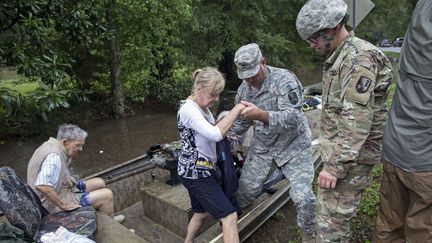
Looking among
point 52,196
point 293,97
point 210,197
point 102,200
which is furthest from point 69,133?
point 293,97

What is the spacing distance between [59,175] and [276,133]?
199 centimetres

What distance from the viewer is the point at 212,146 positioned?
2.80 m

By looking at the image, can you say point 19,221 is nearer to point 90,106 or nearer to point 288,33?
point 90,106

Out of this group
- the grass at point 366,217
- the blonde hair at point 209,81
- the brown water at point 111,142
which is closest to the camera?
the blonde hair at point 209,81

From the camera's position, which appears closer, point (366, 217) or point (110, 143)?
point (366, 217)

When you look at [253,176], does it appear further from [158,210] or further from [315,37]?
[315,37]

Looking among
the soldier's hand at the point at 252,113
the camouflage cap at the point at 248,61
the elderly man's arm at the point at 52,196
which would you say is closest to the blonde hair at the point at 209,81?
the soldier's hand at the point at 252,113

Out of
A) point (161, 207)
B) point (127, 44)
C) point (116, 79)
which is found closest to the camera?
point (161, 207)

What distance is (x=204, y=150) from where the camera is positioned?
2.73 meters

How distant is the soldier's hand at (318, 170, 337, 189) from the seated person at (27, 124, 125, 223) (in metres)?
2.24

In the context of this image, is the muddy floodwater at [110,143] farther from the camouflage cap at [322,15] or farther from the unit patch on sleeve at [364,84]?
the unit patch on sleeve at [364,84]

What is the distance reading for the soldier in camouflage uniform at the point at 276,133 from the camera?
2.93m

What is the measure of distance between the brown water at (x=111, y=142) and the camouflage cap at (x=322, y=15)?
5863mm

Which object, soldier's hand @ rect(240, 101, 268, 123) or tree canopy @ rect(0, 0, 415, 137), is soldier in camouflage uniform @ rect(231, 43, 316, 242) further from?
tree canopy @ rect(0, 0, 415, 137)
